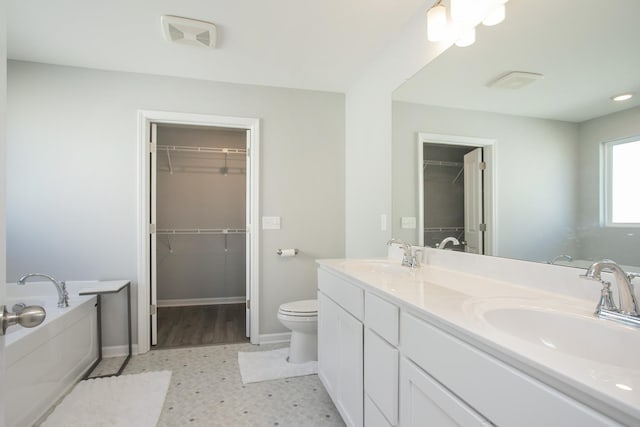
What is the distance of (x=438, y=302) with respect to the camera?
1091mm

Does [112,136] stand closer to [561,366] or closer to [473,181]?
[473,181]

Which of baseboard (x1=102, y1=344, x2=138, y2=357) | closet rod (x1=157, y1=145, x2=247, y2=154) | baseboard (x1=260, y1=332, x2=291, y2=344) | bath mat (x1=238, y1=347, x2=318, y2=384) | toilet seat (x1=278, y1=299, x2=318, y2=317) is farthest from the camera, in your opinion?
closet rod (x1=157, y1=145, x2=247, y2=154)

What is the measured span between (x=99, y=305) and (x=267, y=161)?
1.82 metres

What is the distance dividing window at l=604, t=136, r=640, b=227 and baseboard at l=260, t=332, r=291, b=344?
2528mm

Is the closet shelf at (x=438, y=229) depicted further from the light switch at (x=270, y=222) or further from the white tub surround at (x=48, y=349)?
the white tub surround at (x=48, y=349)

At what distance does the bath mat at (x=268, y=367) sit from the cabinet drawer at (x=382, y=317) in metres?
1.18

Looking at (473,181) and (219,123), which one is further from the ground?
(219,123)

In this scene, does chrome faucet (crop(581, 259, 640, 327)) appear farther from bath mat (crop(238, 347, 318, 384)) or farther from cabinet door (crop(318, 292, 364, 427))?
bath mat (crop(238, 347, 318, 384))

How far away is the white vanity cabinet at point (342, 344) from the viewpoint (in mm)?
1485

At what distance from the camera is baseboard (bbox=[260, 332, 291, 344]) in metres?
2.87

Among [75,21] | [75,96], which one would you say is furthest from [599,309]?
[75,96]

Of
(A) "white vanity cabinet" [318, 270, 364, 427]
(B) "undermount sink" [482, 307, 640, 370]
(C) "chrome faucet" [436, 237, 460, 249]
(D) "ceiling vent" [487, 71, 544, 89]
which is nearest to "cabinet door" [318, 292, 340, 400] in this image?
(A) "white vanity cabinet" [318, 270, 364, 427]

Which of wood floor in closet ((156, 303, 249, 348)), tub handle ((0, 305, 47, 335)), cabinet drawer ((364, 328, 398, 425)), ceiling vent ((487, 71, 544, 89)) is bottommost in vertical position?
wood floor in closet ((156, 303, 249, 348))

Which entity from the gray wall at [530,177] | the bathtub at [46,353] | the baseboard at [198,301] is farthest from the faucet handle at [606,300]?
the baseboard at [198,301]
